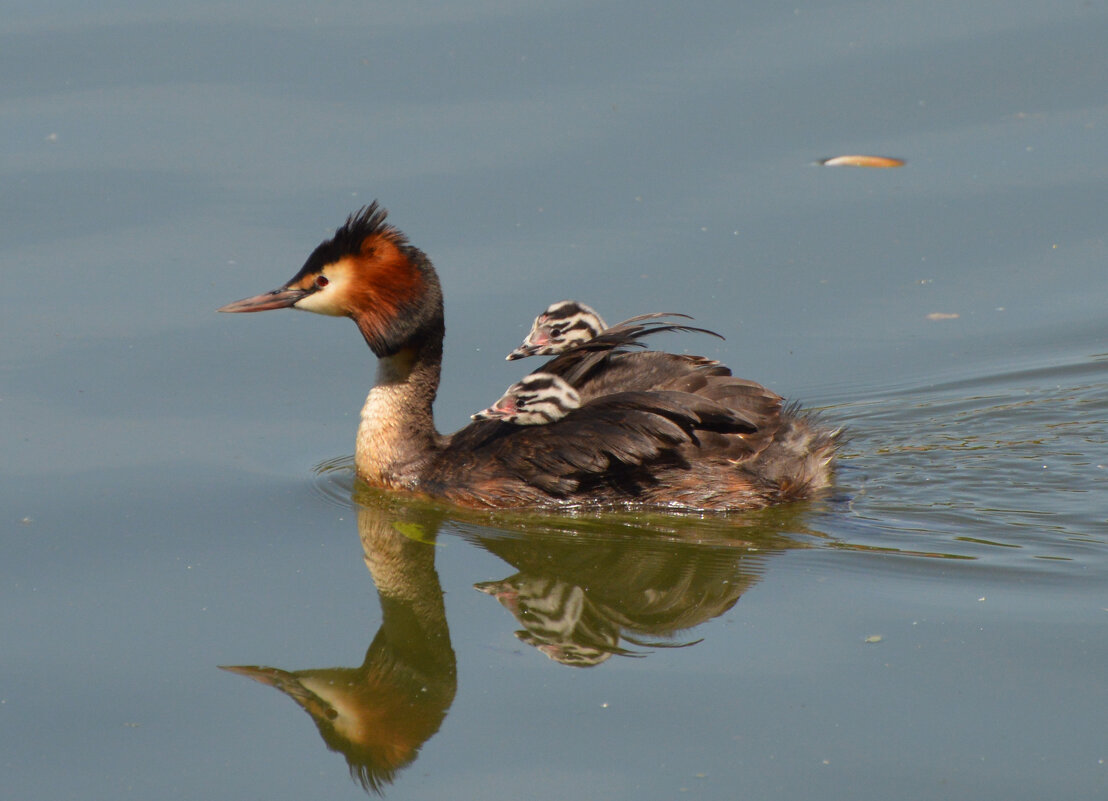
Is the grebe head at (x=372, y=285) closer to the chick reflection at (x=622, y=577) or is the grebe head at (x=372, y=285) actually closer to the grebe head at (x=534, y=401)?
the grebe head at (x=534, y=401)

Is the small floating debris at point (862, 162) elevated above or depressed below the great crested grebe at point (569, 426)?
above

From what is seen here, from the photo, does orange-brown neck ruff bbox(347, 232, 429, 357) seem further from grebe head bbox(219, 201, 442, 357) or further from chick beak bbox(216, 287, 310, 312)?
chick beak bbox(216, 287, 310, 312)

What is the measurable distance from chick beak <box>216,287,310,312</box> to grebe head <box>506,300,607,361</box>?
1031mm

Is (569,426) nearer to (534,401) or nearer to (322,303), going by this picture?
(534,401)

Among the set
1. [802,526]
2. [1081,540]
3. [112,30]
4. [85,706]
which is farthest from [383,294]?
[112,30]

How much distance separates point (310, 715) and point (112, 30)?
7.23 meters

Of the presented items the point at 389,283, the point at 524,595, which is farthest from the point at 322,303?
the point at 524,595

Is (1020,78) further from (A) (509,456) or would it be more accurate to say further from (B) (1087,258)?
(A) (509,456)

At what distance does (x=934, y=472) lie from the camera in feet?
25.3

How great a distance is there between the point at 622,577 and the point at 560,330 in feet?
4.68

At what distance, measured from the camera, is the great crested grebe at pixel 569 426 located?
738 cm

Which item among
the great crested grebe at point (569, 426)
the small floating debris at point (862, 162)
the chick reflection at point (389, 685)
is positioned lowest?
the chick reflection at point (389, 685)

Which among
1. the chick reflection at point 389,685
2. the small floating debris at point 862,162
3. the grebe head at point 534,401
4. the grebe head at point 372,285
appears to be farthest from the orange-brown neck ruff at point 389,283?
the small floating debris at point 862,162

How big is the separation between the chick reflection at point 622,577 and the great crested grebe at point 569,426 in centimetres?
17
